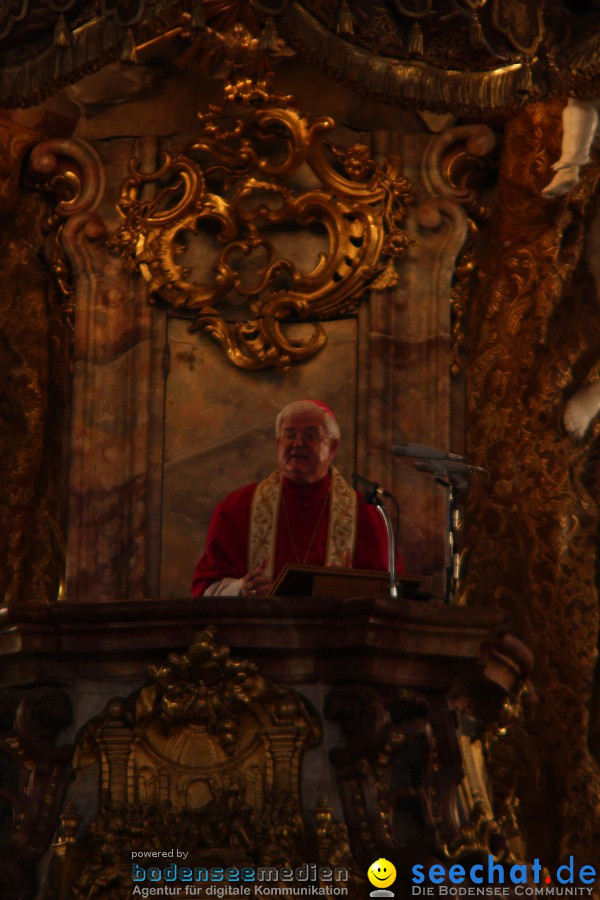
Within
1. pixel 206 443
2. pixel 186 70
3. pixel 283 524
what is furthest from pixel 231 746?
pixel 186 70

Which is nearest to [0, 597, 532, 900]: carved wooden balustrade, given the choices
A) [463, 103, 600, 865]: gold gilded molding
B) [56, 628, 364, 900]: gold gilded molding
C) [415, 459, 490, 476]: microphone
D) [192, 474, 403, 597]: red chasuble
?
[56, 628, 364, 900]: gold gilded molding

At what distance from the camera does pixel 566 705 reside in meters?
8.75

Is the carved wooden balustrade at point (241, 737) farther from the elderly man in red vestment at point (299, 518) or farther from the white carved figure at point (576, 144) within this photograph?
the white carved figure at point (576, 144)

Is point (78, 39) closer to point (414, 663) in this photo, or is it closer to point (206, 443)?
point (206, 443)

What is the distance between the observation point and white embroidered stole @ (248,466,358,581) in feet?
27.6

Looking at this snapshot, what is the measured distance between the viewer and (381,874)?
6.43 meters

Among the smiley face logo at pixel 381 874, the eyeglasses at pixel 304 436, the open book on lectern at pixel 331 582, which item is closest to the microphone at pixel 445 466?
the open book on lectern at pixel 331 582

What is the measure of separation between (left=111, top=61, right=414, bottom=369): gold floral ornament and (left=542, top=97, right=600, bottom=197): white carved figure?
0.65 m

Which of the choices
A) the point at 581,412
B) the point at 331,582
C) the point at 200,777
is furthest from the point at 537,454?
the point at 200,777

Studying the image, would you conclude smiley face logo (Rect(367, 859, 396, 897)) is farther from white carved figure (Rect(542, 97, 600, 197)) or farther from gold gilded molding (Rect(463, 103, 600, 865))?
white carved figure (Rect(542, 97, 600, 197))

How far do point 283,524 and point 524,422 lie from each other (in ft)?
3.76

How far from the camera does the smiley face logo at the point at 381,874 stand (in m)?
6.41

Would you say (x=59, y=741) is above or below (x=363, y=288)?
below

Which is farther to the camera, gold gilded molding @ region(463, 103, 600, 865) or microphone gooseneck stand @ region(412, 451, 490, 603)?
gold gilded molding @ region(463, 103, 600, 865)
